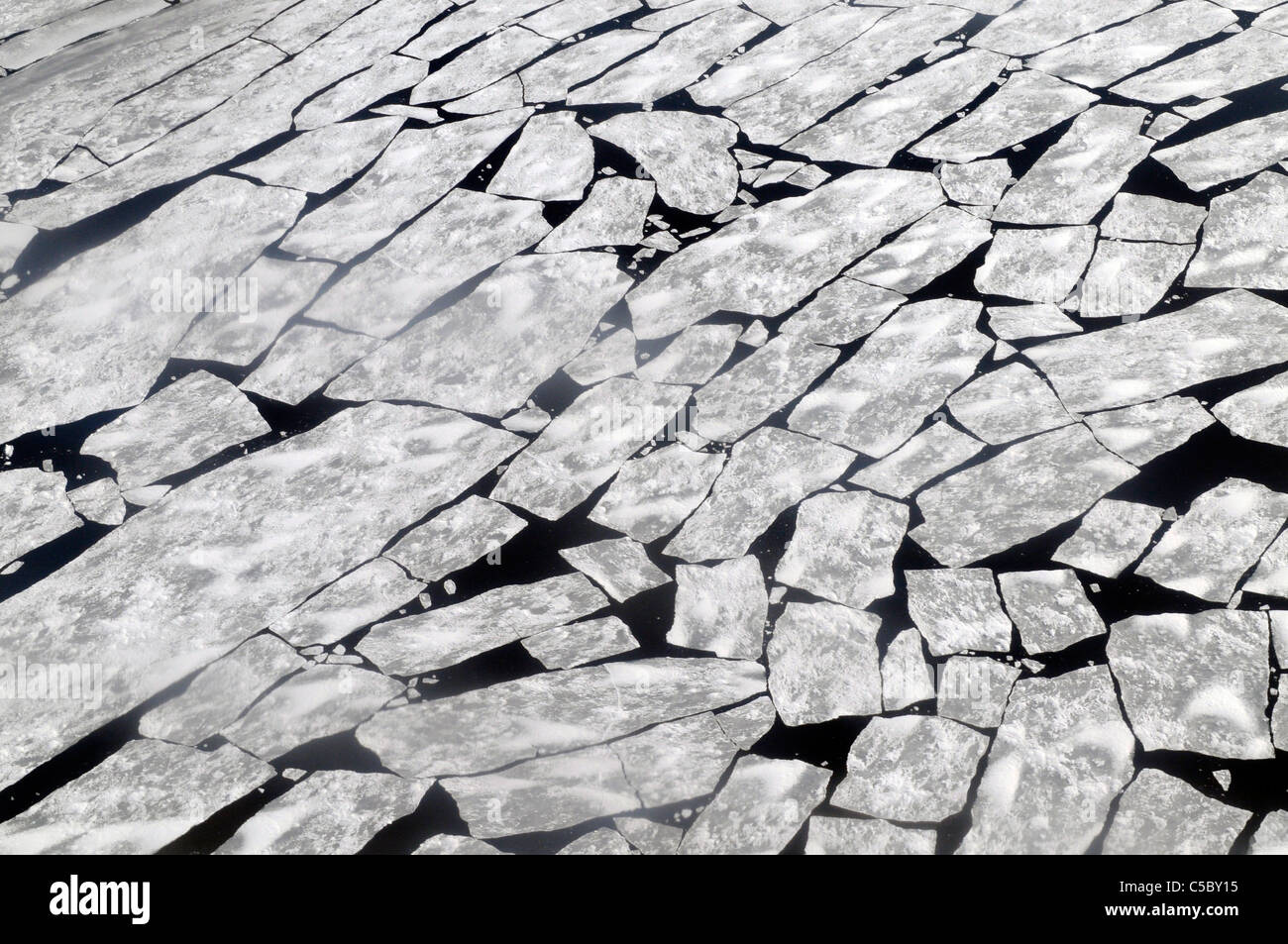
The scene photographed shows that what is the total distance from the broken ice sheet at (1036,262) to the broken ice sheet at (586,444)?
874 millimetres

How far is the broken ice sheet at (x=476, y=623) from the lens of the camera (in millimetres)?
2014

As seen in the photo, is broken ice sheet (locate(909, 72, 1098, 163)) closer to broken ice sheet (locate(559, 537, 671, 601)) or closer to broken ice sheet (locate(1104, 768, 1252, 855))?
broken ice sheet (locate(559, 537, 671, 601))

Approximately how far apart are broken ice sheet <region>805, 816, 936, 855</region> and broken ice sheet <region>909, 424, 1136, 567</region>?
575 millimetres

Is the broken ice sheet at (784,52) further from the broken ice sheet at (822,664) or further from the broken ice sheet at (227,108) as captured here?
the broken ice sheet at (822,664)

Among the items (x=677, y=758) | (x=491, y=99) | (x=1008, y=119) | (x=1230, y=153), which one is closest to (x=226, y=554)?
Answer: (x=677, y=758)

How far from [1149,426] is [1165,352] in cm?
25

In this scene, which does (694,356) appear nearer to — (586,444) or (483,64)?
(586,444)

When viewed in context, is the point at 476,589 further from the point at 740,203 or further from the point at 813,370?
the point at 740,203

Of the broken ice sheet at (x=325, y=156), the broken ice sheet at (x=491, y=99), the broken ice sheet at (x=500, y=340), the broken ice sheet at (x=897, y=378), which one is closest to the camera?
the broken ice sheet at (x=897, y=378)

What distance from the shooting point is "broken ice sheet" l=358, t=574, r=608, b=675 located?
2014 millimetres

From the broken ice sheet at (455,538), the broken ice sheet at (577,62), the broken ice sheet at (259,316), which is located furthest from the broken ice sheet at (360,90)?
the broken ice sheet at (455,538)

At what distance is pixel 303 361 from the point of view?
2545 mm

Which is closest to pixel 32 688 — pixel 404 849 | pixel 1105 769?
pixel 404 849

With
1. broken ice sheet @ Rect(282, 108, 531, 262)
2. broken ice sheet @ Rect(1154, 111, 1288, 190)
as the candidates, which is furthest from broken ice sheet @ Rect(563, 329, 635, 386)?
broken ice sheet @ Rect(1154, 111, 1288, 190)
